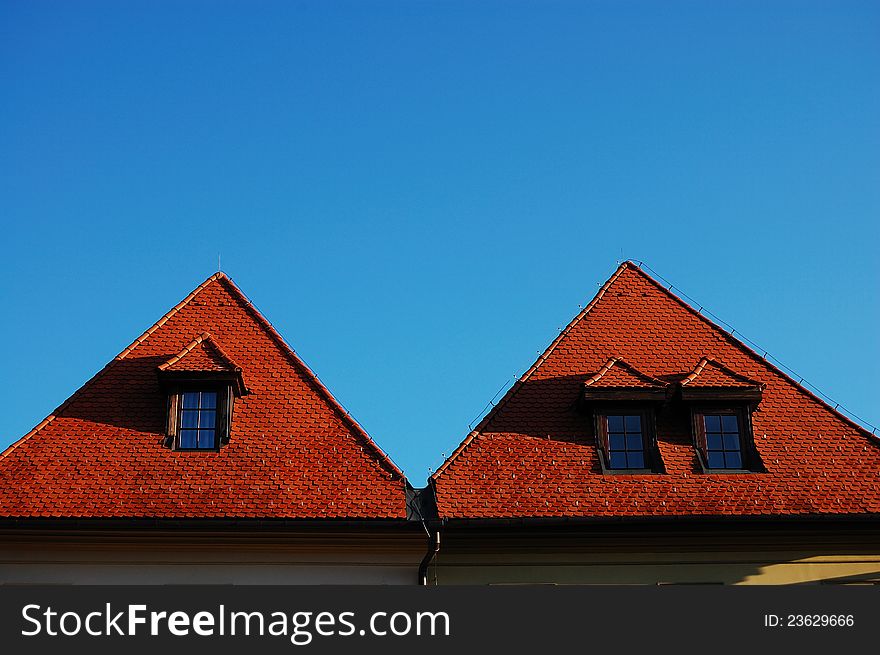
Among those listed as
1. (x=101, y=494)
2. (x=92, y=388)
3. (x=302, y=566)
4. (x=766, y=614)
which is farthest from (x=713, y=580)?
(x=92, y=388)

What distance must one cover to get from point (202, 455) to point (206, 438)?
483mm

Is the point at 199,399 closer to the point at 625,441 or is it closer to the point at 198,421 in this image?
the point at 198,421

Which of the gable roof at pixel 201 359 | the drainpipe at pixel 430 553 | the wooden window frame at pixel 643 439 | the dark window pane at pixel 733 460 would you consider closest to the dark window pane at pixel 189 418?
the gable roof at pixel 201 359

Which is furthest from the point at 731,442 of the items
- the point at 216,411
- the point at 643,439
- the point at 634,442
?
the point at 216,411

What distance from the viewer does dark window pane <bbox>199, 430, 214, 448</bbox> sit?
1938cm

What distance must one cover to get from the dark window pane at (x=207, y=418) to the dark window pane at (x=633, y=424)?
6.96 metres

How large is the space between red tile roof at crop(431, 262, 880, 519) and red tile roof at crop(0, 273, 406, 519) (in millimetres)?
1630

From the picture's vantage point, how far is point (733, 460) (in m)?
19.7

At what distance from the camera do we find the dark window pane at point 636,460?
64.0ft

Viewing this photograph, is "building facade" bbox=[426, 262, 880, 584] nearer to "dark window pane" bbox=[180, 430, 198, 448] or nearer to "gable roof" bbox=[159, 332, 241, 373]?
"dark window pane" bbox=[180, 430, 198, 448]

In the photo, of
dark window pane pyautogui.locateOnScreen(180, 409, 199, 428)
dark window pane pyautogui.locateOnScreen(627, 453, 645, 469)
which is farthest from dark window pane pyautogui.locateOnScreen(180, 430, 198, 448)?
dark window pane pyautogui.locateOnScreen(627, 453, 645, 469)

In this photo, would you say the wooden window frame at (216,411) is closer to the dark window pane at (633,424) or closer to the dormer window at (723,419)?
the dark window pane at (633,424)

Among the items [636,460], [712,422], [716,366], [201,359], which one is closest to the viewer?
[636,460]

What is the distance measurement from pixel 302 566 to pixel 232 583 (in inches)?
42.2
